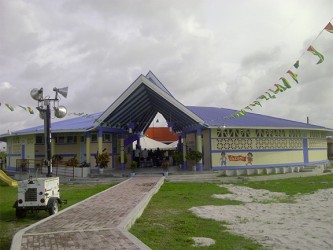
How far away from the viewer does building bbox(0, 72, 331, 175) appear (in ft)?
67.1

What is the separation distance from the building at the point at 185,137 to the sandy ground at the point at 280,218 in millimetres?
7770

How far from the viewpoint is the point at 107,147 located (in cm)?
2395

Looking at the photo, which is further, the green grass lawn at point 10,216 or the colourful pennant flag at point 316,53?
the colourful pennant flag at point 316,53

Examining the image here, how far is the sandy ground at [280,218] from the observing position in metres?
6.84

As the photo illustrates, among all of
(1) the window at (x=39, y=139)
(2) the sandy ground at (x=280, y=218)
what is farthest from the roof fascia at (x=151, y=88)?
(2) the sandy ground at (x=280, y=218)

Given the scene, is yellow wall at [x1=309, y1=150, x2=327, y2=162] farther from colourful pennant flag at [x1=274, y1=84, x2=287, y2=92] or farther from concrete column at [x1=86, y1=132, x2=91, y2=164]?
concrete column at [x1=86, y1=132, x2=91, y2=164]

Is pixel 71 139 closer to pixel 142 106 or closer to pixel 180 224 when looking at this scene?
pixel 142 106

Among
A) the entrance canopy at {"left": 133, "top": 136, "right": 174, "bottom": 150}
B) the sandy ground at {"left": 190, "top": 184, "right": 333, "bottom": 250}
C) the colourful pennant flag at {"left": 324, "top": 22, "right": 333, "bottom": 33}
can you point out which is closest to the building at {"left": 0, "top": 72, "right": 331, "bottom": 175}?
the entrance canopy at {"left": 133, "top": 136, "right": 174, "bottom": 150}

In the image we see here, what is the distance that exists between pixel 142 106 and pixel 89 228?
1641 cm

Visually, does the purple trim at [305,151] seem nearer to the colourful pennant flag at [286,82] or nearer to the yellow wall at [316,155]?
the yellow wall at [316,155]

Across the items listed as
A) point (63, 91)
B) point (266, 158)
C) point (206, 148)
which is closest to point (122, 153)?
point (206, 148)

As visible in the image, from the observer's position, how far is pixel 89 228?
7312 mm

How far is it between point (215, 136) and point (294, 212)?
11395 millimetres

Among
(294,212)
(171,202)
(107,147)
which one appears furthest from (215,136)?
(294,212)
